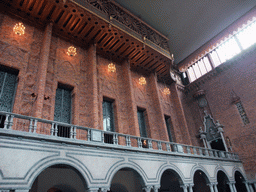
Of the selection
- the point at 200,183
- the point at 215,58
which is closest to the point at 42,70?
the point at 200,183

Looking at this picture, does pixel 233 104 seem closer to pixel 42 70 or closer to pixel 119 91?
pixel 119 91

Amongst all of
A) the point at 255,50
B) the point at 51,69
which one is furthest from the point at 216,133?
the point at 51,69

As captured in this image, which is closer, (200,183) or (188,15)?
(200,183)

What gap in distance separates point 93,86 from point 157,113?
552 centimetres

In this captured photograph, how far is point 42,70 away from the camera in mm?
9148

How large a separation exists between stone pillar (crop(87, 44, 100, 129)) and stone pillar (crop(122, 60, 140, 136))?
231cm

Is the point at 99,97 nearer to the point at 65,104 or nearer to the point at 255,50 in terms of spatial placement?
the point at 65,104

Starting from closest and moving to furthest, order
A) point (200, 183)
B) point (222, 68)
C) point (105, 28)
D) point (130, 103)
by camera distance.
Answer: point (105, 28) < point (130, 103) < point (200, 183) < point (222, 68)

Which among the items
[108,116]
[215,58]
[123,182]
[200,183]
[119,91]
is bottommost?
[200,183]

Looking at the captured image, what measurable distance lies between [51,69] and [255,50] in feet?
46.5

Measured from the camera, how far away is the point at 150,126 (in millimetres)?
13336

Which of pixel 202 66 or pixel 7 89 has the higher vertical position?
pixel 202 66

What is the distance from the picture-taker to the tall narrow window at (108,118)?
11177mm

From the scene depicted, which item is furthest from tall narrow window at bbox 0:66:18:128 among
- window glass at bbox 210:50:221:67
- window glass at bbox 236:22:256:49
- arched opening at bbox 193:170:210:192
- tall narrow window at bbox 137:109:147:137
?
window glass at bbox 236:22:256:49
